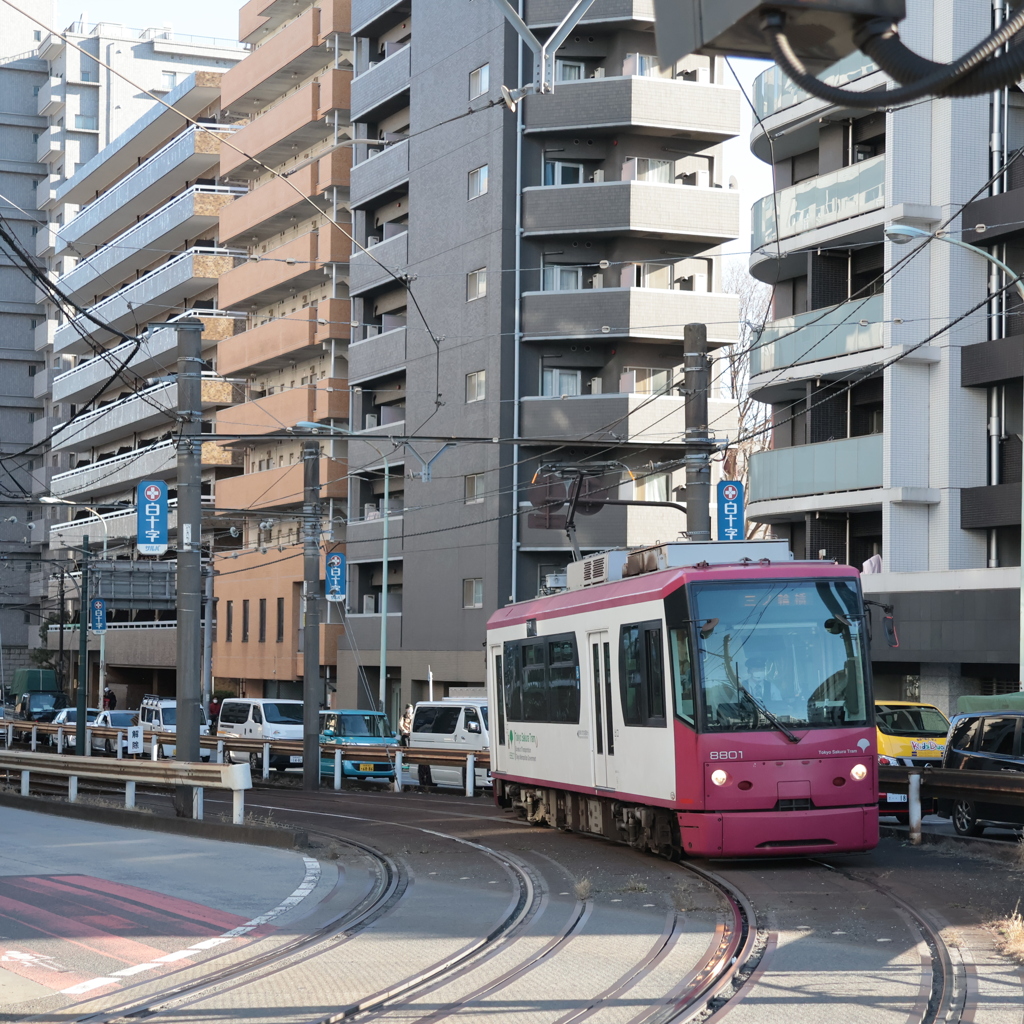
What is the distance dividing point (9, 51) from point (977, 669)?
293 feet

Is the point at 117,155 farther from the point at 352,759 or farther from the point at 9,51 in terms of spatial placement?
the point at 352,759

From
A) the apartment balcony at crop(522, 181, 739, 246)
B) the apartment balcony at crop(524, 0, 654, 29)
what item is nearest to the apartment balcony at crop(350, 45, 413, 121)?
the apartment balcony at crop(524, 0, 654, 29)

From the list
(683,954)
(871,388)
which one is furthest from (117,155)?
(683,954)

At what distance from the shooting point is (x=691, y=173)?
51.0 metres

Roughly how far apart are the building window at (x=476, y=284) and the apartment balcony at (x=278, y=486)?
10086 millimetres

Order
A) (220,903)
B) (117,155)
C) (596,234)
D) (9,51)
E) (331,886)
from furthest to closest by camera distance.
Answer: (9,51) < (117,155) < (596,234) < (331,886) < (220,903)

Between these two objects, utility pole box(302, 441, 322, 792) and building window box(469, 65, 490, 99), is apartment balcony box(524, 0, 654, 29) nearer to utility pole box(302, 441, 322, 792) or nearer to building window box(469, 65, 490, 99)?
building window box(469, 65, 490, 99)

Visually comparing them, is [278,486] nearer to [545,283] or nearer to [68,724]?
[68,724]

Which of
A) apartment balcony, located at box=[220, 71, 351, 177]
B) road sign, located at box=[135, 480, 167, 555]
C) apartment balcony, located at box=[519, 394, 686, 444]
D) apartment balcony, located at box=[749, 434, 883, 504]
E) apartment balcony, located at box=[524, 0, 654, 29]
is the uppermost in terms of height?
apartment balcony, located at box=[220, 71, 351, 177]

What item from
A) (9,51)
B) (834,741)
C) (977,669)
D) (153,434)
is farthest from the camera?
(9,51)

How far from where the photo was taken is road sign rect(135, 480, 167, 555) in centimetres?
2988

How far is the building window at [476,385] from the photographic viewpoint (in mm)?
50062

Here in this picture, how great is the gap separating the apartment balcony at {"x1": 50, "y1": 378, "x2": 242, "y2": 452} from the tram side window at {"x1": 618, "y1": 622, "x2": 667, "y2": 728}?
49.2m

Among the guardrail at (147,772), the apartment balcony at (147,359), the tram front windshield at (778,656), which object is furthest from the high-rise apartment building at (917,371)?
the apartment balcony at (147,359)
